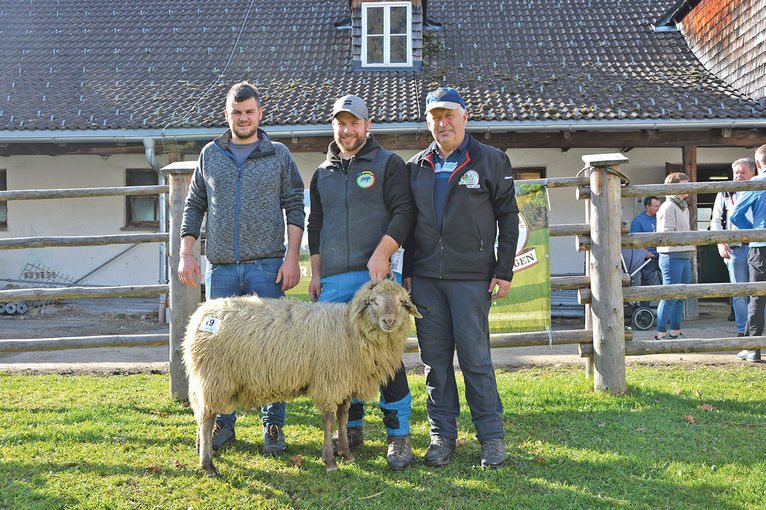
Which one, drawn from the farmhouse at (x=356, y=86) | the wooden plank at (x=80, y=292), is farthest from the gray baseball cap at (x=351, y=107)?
the farmhouse at (x=356, y=86)

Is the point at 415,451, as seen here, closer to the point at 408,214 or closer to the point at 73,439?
the point at 408,214

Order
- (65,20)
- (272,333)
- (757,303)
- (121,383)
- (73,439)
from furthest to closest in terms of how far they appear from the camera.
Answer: (65,20) → (757,303) → (121,383) → (73,439) → (272,333)

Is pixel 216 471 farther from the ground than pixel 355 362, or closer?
closer

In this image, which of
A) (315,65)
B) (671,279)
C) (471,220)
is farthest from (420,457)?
(315,65)

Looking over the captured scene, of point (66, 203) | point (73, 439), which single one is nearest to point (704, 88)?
point (73, 439)

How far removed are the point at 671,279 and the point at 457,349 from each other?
474 centimetres

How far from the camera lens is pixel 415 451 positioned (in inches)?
154

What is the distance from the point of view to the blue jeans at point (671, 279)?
7180 millimetres

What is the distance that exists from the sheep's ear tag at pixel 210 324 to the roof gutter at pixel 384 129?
21.9 feet

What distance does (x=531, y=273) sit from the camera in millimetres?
5410

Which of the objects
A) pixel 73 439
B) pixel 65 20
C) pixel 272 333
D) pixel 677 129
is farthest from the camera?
pixel 65 20

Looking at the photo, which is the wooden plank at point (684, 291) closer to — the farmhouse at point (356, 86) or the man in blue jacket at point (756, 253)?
the man in blue jacket at point (756, 253)

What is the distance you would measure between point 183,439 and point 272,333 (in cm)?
133

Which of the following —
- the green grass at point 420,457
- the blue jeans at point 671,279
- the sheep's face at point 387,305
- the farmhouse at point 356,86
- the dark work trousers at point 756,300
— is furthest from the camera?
the farmhouse at point 356,86
